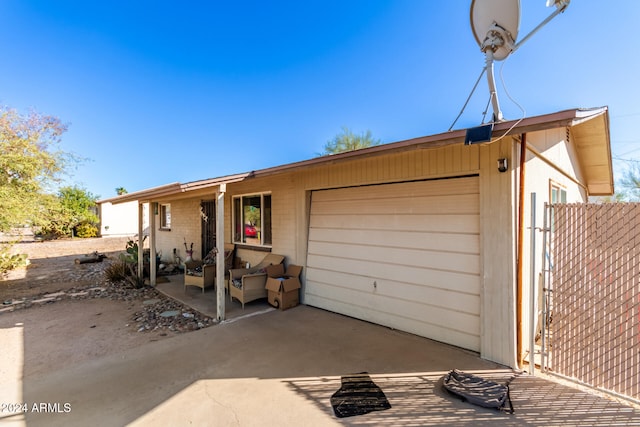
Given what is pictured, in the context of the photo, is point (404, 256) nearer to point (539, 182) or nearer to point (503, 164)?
point (503, 164)

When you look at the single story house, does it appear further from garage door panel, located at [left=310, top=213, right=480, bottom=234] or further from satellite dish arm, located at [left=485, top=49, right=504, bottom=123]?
satellite dish arm, located at [left=485, top=49, right=504, bottom=123]

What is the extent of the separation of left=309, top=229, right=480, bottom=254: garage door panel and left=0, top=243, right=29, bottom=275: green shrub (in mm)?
10726

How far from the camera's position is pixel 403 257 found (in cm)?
422

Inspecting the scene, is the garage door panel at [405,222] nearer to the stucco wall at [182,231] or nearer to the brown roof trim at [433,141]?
the brown roof trim at [433,141]

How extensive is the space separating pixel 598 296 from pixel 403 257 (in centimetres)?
210

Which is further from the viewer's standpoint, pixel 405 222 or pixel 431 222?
pixel 405 222

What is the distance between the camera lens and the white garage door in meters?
3.60

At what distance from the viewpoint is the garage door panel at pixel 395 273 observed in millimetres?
3594

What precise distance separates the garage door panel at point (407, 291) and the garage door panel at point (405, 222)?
790 millimetres

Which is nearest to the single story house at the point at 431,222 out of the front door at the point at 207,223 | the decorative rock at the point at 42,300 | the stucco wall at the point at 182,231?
the front door at the point at 207,223

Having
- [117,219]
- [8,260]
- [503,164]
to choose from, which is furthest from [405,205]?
[117,219]

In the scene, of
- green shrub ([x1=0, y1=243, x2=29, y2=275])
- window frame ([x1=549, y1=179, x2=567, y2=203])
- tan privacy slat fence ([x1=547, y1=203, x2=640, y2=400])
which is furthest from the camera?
green shrub ([x1=0, y1=243, x2=29, y2=275])

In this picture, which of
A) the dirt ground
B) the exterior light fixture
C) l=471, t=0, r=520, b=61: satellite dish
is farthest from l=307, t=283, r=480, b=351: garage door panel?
l=471, t=0, r=520, b=61: satellite dish

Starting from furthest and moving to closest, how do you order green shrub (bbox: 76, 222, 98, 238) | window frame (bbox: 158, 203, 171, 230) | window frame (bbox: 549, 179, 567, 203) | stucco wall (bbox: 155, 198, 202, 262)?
green shrub (bbox: 76, 222, 98, 238) → window frame (bbox: 158, 203, 171, 230) → stucco wall (bbox: 155, 198, 202, 262) → window frame (bbox: 549, 179, 567, 203)
